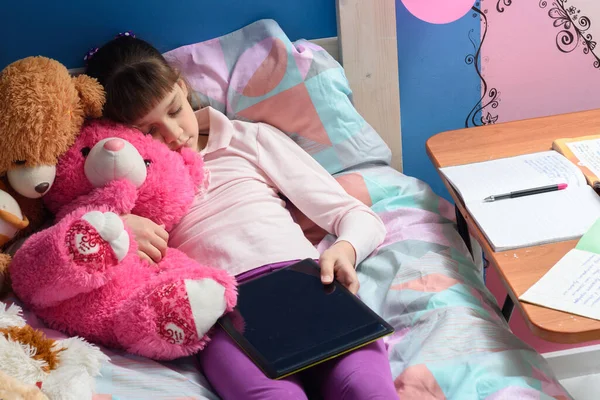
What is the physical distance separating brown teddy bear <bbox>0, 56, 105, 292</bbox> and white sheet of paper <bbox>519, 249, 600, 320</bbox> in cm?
77

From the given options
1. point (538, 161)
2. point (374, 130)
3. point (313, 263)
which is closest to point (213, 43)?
point (374, 130)

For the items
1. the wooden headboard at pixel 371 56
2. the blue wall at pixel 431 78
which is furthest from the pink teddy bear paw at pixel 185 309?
the blue wall at pixel 431 78

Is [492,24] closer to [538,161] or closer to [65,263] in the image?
[538,161]

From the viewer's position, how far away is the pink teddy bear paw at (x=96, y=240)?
104cm

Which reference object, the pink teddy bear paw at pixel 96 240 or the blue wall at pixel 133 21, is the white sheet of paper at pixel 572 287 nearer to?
the pink teddy bear paw at pixel 96 240

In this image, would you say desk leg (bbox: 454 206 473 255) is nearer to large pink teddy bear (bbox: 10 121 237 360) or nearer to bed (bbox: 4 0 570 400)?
bed (bbox: 4 0 570 400)

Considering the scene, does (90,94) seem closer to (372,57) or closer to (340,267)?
(340,267)

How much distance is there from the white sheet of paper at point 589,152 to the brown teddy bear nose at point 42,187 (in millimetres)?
952

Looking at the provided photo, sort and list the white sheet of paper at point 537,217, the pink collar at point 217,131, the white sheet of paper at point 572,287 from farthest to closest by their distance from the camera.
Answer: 1. the pink collar at point 217,131
2. the white sheet of paper at point 537,217
3. the white sheet of paper at point 572,287

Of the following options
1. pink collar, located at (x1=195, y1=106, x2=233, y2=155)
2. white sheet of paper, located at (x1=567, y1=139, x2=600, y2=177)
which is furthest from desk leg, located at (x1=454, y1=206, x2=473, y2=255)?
pink collar, located at (x1=195, y1=106, x2=233, y2=155)

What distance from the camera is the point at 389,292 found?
124cm

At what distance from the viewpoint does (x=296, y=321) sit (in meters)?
1.05

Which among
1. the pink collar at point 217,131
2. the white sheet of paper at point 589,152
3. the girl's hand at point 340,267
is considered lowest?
the girl's hand at point 340,267

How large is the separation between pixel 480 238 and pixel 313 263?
0.28 m
